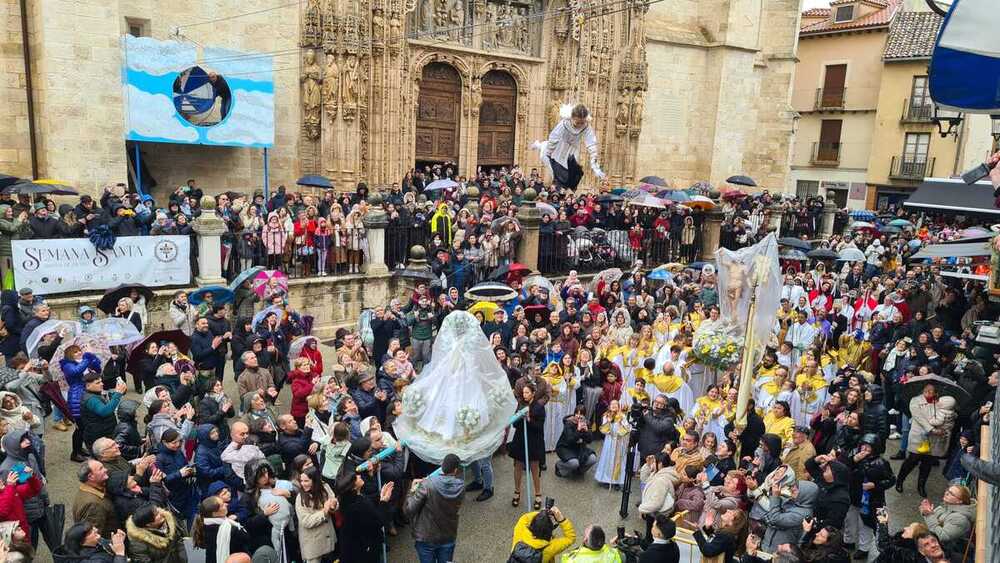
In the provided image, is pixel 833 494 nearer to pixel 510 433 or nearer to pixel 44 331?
pixel 510 433

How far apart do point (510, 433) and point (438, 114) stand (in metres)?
16.2

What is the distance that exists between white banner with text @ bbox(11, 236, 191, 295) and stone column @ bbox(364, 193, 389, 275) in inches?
135

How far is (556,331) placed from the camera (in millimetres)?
12109

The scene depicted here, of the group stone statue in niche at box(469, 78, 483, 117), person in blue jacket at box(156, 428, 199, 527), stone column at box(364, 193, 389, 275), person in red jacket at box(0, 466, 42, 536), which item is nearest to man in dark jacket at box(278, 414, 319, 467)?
person in blue jacket at box(156, 428, 199, 527)

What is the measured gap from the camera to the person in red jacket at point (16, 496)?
5910mm

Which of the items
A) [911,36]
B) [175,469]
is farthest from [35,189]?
[911,36]

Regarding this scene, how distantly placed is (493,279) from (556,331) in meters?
2.96

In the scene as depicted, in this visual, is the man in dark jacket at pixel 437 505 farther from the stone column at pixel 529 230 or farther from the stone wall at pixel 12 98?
the stone wall at pixel 12 98

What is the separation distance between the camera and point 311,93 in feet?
63.5

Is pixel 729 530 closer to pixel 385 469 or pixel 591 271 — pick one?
pixel 385 469

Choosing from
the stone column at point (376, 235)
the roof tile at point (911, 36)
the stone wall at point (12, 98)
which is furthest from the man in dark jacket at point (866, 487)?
the roof tile at point (911, 36)

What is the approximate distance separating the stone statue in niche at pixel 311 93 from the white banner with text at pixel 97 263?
7486 mm

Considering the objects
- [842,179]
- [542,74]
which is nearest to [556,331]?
[542,74]

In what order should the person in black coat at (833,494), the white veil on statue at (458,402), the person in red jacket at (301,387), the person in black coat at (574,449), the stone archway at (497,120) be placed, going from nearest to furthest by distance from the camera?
the person in black coat at (833,494) → the white veil on statue at (458,402) → the person in red jacket at (301,387) → the person in black coat at (574,449) → the stone archway at (497,120)
